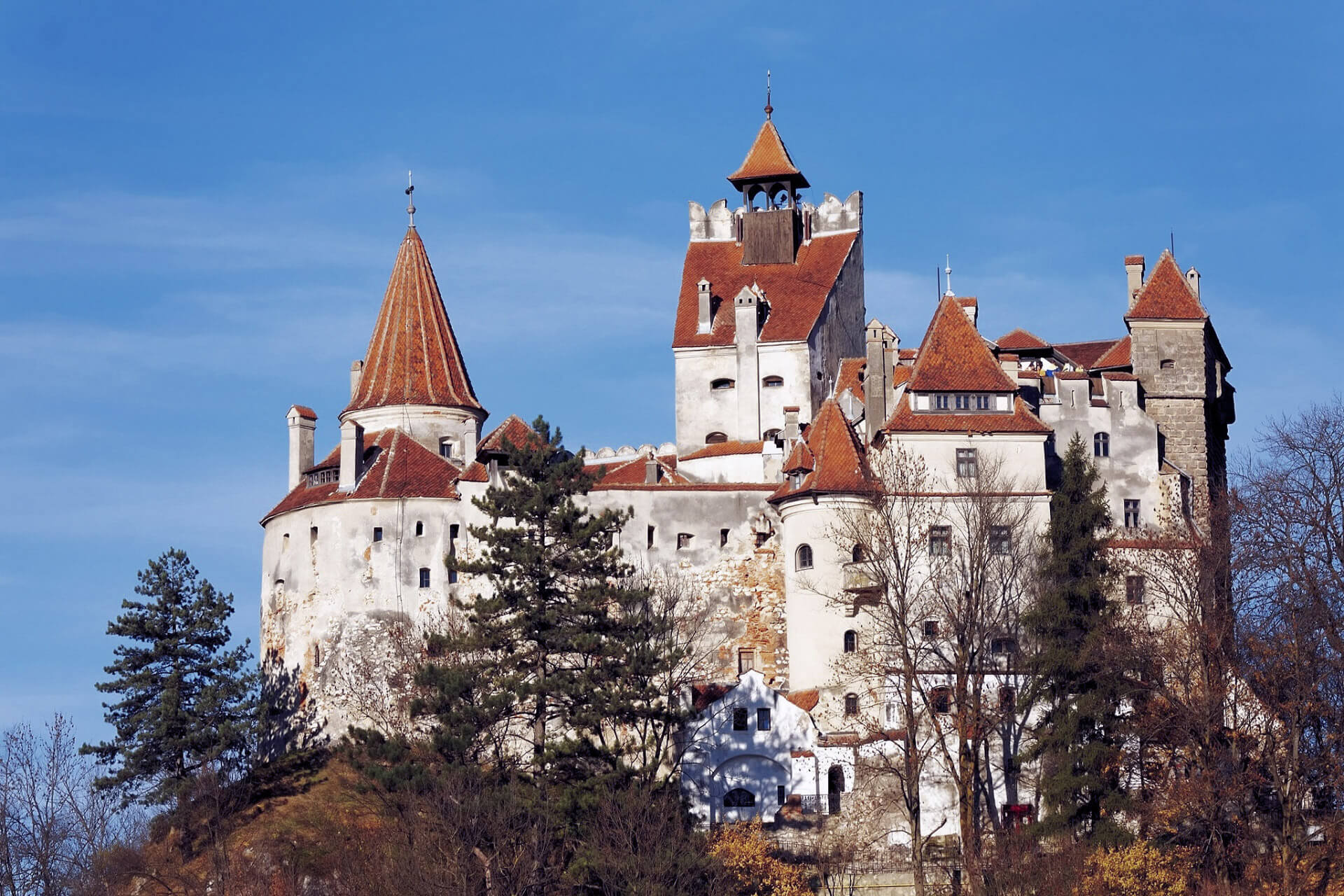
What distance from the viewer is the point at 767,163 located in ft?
291

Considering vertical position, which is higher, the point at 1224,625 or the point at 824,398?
the point at 824,398

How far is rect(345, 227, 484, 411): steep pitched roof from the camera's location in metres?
80.8

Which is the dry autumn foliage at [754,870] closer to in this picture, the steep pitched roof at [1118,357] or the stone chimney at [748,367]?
the stone chimney at [748,367]

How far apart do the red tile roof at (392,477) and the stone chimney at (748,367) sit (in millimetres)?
9920

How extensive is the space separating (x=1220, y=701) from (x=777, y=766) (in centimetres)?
1205

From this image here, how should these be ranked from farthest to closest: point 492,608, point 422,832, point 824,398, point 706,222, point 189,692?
point 706,222 < point 824,398 < point 189,692 < point 492,608 < point 422,832

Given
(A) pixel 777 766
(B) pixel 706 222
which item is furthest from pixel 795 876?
(B) pixel 706 222

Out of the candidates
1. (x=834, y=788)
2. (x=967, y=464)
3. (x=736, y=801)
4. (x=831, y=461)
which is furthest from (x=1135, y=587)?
(x=736, y=801)

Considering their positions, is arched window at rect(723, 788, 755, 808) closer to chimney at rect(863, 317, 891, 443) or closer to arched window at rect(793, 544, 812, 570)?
arched window at rect(793, 544, 812, 570)

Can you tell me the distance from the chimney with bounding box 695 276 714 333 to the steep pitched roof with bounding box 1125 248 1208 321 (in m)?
14.6

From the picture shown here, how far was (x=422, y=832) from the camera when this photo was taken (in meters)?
59.9

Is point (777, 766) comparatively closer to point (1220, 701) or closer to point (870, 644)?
point (870, 644)

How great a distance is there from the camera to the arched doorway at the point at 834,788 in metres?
65.8

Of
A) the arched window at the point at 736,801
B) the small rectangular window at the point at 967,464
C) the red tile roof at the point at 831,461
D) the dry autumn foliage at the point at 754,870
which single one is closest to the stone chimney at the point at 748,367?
the red tile roof at the point at 831,461
